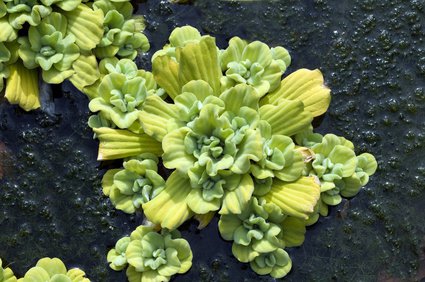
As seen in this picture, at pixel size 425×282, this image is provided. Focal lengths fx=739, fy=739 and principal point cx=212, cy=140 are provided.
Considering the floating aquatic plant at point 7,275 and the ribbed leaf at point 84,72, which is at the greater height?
the ribbed leaf at point 84,72

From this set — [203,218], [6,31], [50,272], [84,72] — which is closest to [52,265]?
[50,272]

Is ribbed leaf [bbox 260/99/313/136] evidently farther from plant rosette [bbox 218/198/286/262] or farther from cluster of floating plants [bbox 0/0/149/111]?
cluster of floating plants [bbox 0/0/149/111]

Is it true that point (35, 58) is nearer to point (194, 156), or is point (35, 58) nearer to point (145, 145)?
point (145, 145)

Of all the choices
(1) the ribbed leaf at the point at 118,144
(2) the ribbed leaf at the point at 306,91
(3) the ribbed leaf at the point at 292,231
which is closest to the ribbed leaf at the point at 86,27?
(1) the ribbed leaf at the point at 118,144

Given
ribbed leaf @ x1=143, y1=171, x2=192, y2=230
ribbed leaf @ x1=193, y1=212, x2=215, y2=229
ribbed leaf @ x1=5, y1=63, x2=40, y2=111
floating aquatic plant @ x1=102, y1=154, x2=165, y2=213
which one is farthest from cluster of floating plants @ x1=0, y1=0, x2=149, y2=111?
ribbed leaf @ x1=193, y1=212, x2=215, y2=229

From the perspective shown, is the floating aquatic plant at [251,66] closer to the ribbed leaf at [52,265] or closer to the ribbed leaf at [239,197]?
the ribbed leaf at [239,197]

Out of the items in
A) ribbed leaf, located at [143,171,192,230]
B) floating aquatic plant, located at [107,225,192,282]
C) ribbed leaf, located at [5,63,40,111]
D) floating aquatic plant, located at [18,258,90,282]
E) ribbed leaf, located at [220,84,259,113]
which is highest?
ribbed leaf, located at [220,84,259,113]
